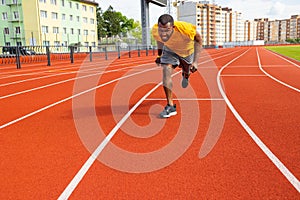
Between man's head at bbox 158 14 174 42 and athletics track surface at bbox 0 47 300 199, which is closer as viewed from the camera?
athletics track surface at bbox 0 47 300 199

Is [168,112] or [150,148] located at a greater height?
[168,112]

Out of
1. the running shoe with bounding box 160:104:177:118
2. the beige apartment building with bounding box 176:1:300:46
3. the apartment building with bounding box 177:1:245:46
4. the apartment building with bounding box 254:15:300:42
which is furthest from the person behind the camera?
the apartment building with bounding box 254:15:300:42

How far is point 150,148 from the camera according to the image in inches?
147

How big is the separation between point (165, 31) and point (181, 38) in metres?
0.47

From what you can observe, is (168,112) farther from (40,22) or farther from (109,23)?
(109,23)

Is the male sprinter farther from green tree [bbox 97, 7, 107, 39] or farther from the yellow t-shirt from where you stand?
green tree [bbox 97, 7, 107, 39]

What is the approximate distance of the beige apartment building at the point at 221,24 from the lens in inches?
4729

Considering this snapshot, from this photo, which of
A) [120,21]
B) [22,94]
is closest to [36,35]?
[22,94]

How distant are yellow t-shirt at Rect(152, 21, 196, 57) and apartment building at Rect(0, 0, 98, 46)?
38.6 metres

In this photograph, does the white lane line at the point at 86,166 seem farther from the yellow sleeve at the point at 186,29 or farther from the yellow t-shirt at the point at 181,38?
the yellow sleeve at the point at 186,29

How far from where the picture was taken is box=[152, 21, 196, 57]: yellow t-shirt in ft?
16.3

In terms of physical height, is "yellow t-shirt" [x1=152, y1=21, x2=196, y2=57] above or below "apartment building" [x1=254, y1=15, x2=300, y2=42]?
below

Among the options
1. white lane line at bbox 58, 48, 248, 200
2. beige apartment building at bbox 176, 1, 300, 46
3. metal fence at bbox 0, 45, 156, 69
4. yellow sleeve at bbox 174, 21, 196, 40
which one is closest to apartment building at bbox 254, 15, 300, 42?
beige apartment building at bbox 176, 1, 300, 46

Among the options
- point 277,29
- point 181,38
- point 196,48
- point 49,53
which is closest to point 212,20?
point 277,29
